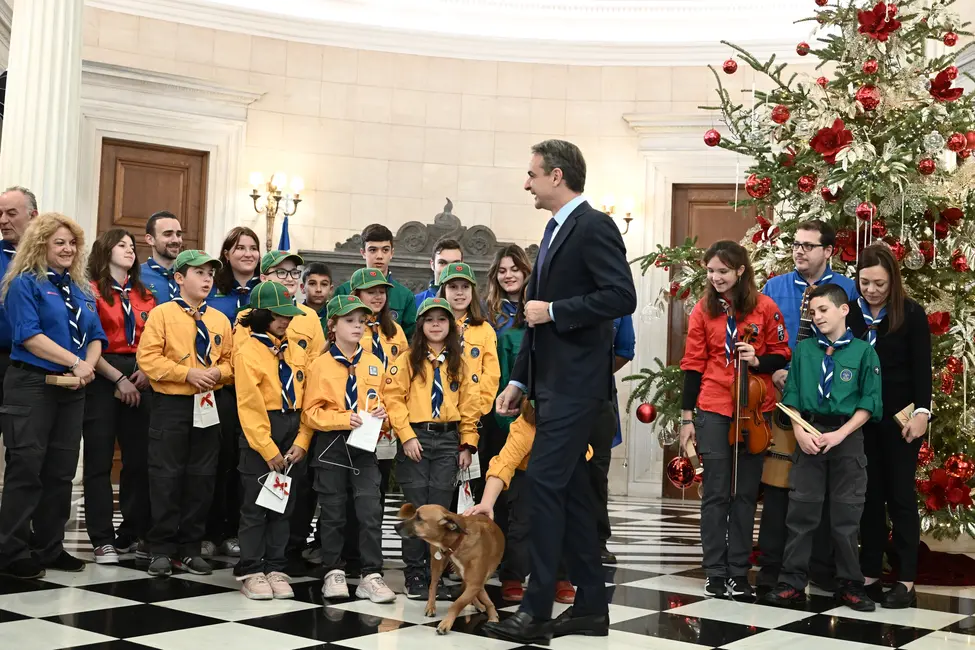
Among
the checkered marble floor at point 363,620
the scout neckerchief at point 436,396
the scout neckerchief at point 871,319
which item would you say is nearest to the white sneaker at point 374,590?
the checkered marble floor at point 363,620

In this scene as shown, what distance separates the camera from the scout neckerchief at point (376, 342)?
15.3 ft

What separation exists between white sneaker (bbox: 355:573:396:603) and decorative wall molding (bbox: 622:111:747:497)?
5.86 meters

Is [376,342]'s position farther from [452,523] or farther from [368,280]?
[452,523]

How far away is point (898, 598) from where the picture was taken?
4469 mm

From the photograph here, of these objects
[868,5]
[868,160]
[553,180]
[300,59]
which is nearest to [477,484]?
[553,180]

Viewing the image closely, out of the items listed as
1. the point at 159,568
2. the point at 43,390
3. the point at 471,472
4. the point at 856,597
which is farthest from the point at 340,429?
the point at 856,597

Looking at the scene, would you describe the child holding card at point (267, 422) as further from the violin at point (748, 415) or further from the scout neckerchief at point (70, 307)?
the violin at point (748, 415)

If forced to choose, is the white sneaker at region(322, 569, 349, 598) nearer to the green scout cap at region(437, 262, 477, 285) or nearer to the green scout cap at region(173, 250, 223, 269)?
the green scout cap at region(437, 262, 477, 285)

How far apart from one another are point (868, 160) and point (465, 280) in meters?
2.10

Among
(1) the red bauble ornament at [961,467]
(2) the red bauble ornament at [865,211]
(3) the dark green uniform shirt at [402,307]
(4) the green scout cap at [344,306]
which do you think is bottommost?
(1) the red bauble ornament at [961,467]

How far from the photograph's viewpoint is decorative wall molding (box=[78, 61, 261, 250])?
8.92 m

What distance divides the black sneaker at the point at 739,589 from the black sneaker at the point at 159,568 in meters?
2.39

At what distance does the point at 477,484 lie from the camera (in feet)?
16.3

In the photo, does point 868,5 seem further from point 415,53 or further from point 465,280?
point 415,53
